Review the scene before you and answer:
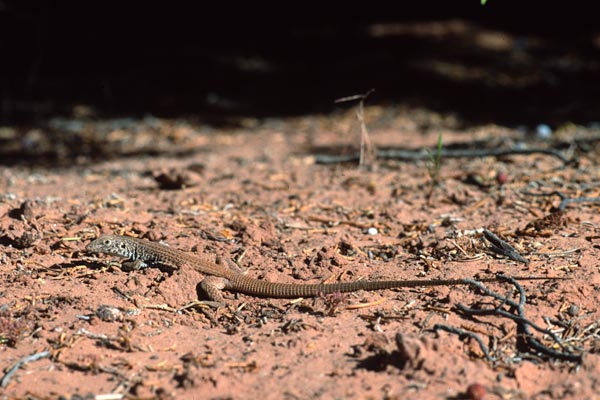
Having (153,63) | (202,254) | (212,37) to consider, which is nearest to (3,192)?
(202,254)

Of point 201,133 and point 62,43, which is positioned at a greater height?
point 62,43

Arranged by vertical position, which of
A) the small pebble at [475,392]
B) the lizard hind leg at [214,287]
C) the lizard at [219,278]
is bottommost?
the small pebble at [475,392]

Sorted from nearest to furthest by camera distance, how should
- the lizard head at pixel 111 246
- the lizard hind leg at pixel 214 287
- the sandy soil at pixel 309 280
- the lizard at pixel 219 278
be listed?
the sandy soil at pixel 309 280
the lizard at pixel 219 278
the lizard hind leg at pixel 214 287
the lizard head at pixel 111 246

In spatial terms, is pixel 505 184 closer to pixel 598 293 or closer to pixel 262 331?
pixel 598 293

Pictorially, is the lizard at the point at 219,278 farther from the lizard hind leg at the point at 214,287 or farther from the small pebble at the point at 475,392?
the small pebble at the point at 475,392

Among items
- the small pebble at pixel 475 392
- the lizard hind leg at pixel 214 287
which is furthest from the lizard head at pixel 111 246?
the small pebble at pixel 475 392

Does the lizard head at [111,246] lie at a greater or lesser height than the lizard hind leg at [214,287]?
greater

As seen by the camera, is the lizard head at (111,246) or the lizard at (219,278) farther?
the lizard head at (111,246)
